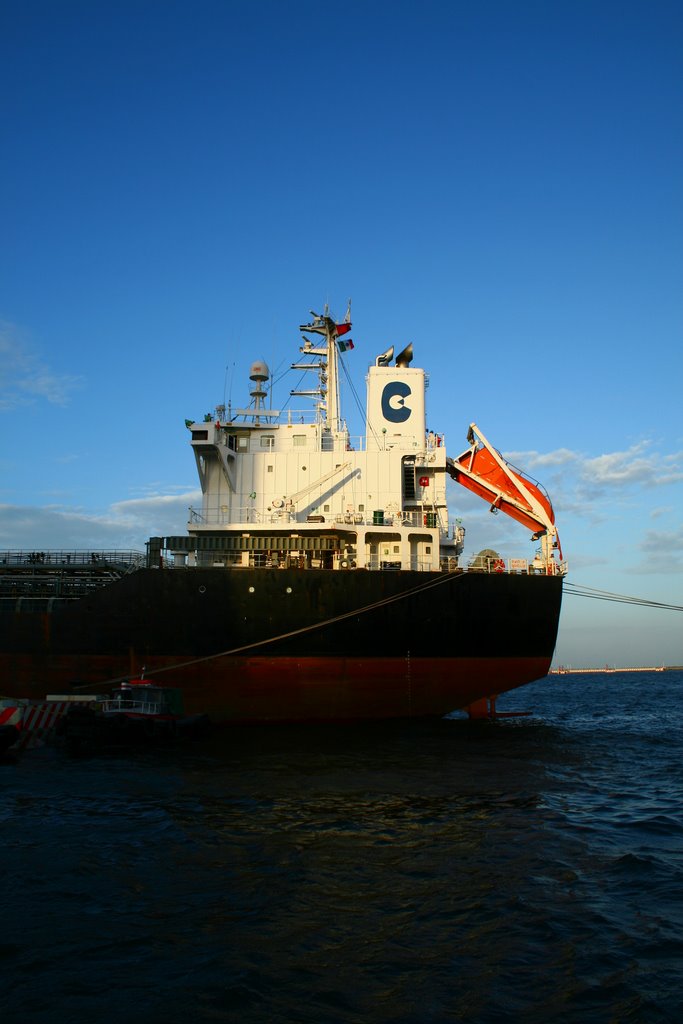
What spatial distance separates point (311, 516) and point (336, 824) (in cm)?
1438

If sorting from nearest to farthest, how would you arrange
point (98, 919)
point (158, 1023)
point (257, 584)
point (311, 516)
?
1. point (158, 1023)
2. point (98, 919)
3. point (257, 584)
4. point (311, 516)

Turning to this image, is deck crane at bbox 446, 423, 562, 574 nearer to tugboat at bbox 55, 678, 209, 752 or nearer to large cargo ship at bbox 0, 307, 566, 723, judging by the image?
large cargo ship at bbox 0, 307, 566, 723

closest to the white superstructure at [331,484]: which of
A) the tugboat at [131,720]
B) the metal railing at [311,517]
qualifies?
the metal railing at [311,517]

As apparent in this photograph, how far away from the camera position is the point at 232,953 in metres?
7.23

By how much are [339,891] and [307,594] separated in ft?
43.5

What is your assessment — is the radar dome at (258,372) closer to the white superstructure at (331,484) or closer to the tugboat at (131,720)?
the white superstructure at (331,484)

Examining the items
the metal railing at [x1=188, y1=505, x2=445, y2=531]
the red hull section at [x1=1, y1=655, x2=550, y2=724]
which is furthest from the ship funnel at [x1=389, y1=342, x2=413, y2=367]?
the red hull section at [x1=1, y1=655, x2=550, y2=724]

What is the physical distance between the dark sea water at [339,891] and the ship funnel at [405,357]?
660 inches

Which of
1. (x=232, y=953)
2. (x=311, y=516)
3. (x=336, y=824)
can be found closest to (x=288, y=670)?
(x=311, y=516)

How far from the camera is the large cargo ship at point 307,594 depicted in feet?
72.4

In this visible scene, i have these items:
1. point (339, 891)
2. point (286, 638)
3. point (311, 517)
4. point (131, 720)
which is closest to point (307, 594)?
point (286, 638)

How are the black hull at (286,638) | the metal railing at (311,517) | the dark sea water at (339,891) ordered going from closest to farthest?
the dark sea water at (339,891) → the black hull at (286,638) → the metal railing at (311,517)

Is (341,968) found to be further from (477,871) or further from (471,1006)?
(477,871)

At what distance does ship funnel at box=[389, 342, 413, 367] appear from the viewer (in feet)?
92.2
